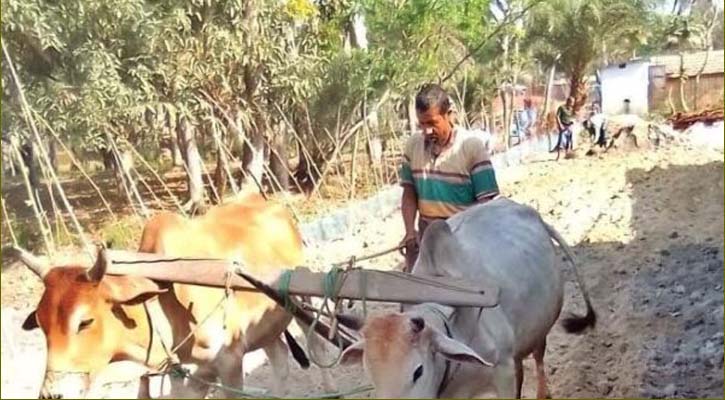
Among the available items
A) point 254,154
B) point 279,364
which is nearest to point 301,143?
point 254,154

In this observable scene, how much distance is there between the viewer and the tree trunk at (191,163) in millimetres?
A: 5414

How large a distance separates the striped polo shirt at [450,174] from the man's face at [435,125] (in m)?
0.04

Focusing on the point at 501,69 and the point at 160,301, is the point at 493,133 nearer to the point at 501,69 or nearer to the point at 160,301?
→ the point at 501,69

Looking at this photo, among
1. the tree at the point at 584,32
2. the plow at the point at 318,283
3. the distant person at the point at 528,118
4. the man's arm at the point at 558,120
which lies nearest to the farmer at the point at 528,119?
the distant person at the point at 528,118

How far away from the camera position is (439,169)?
10.4ft

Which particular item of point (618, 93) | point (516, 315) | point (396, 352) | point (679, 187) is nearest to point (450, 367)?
point (396, 352)

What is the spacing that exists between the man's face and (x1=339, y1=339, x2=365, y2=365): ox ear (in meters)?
1.04

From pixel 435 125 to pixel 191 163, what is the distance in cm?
296

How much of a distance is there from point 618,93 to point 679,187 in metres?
1.59

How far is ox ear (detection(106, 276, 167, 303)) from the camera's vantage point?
2752mm

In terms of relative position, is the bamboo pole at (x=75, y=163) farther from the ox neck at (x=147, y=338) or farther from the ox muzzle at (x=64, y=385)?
the ox muzzle at (x=64, y=385)

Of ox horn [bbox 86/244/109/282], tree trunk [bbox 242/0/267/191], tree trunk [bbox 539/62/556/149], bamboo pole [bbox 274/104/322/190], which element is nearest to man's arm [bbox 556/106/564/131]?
tree trunk [bbox 539/62/556/149]

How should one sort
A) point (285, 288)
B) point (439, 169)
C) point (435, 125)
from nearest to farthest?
1. point (285, 288)
2. point (435, 125)
3. point (439, 169)

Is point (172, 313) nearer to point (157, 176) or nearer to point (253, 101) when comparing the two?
point (157, 176)
